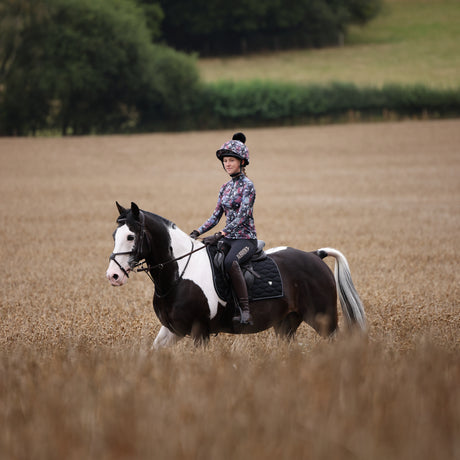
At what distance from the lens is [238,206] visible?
604cm

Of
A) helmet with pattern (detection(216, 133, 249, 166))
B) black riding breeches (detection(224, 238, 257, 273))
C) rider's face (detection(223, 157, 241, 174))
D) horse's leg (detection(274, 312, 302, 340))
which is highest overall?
helmet with pattern (detection(216, 133, 249, 166))

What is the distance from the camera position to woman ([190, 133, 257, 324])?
5875 millimetres

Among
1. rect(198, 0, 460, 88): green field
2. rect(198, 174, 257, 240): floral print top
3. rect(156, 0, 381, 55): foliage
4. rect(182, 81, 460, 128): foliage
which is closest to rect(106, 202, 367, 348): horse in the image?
rect(198, 174, 257, 240): floral print top

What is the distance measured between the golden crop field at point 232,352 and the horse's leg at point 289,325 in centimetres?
15

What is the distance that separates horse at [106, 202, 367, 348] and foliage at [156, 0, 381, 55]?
8050cm

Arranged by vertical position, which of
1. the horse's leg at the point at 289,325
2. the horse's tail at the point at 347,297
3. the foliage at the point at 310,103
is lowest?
the horse's leg at the point at 289,325

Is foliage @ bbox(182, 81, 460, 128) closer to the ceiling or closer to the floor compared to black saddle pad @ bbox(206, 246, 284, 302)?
closer to the ceiling

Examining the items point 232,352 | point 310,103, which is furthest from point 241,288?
point 310,103

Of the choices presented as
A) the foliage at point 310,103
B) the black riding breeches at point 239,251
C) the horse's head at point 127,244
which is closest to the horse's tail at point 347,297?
the black riding breeches at point 239,251

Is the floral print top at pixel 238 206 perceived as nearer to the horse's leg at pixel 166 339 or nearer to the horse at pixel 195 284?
the horse at pixel 195 284

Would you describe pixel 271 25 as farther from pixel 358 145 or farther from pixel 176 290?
pixel 176 290

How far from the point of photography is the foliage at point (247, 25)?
3278 inches

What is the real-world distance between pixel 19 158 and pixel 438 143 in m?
25.9

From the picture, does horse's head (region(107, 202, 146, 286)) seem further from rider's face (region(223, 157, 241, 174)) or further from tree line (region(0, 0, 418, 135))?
tree line (region(0, 0, 418, 135))
